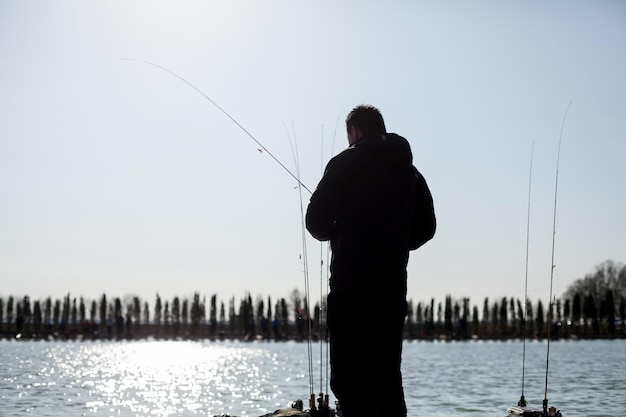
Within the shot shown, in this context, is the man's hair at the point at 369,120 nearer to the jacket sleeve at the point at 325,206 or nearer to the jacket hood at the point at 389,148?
the jacket hood at the point at 389,148

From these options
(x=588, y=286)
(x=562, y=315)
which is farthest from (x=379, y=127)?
(x=588, y=286)

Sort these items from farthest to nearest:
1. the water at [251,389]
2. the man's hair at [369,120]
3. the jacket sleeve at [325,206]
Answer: the water at [251,389] → the man's hair at [369,120] → the jacket sleeve at [325,206]

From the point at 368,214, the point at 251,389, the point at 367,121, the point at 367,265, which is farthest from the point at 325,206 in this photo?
the point at 251,389

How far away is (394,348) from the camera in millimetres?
4062

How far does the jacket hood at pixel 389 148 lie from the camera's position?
4.23 metres

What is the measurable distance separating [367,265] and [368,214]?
10.4 inches

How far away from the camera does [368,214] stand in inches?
159

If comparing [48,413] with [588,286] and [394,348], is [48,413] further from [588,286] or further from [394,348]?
[588,286]

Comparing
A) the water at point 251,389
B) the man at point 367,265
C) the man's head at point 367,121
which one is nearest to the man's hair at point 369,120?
the man's head at point 367,121

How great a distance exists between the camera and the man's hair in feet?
14.3

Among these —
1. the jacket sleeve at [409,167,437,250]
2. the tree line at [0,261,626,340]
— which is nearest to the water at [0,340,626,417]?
the jacket sleeve at [409,167,437,250]

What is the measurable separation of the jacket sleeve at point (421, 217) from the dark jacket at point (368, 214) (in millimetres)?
37

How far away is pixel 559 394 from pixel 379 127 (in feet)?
38.3

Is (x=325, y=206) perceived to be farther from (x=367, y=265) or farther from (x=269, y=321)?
(x=269, y=321)
